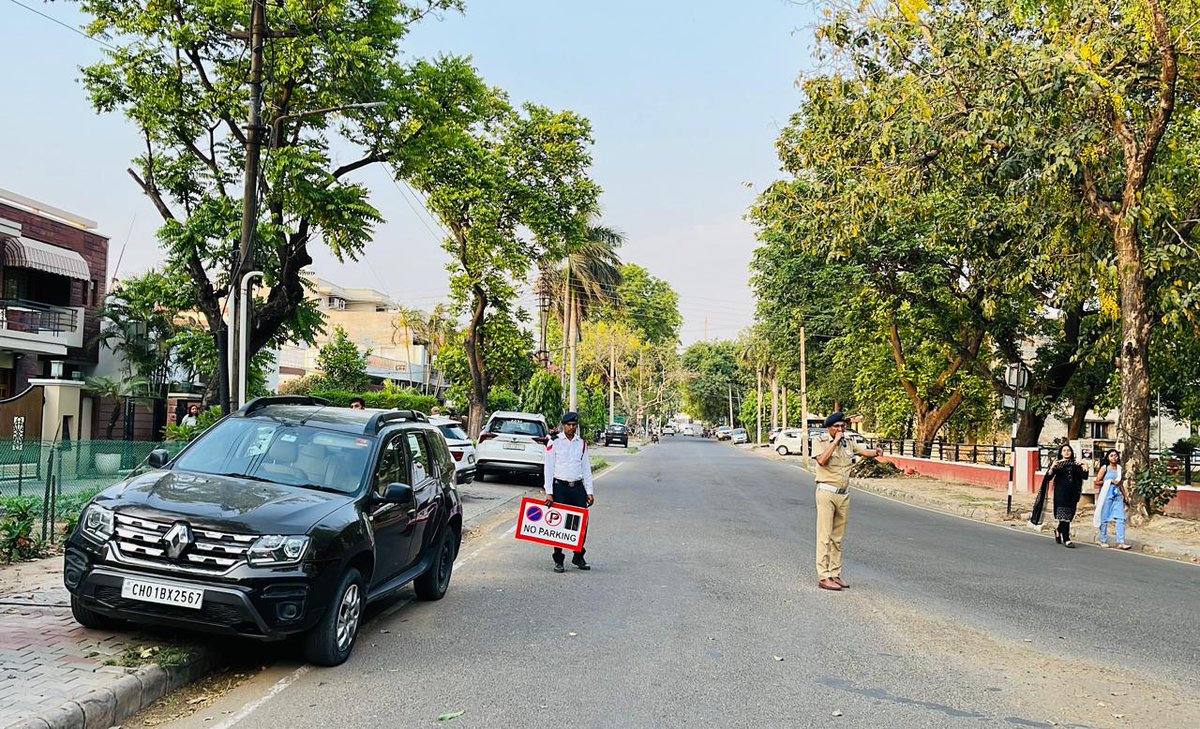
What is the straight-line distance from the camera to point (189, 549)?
242 inches

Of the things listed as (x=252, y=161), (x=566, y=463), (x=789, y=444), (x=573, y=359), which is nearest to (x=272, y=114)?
(x=252, y=161)

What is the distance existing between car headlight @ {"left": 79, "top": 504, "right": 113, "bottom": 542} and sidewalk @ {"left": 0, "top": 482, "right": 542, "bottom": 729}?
0.73 meters

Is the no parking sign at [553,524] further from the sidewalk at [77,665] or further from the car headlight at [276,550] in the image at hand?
the car headlight at [276,550]

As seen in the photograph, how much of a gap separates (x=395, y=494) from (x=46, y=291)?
2514cm

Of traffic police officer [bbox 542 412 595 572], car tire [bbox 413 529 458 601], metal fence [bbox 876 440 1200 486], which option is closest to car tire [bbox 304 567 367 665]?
car tire [bbox 413 529 458 601]

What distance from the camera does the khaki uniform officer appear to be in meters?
10.2

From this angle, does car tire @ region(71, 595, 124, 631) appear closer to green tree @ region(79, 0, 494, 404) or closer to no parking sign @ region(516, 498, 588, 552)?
no parking sign @ region(516, 498, 588, 552)

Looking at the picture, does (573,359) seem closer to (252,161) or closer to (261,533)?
(252,161)

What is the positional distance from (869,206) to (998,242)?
6664 millimetres

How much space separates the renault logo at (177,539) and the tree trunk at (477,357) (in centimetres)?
2813

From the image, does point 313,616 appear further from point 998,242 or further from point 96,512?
point 998,242

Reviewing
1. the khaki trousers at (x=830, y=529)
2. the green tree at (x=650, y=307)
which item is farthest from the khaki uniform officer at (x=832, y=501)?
the green tree at (x=650, y=307)

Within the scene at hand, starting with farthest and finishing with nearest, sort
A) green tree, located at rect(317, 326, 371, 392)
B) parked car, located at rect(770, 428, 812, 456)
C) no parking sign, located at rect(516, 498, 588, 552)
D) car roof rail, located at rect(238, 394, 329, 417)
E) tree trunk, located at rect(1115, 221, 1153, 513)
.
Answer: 1. parked car, located at rect(770, 428, 812, 456)
2. green tree, located at rect(317, 326, 371, 392)
3. tree trunk, located at rect(1115, 221, 1153, 513)
4. no parking sign, located at rect(516, 498, 588, 552)
5. car roof rail, located at rect(238, 394, 329, 417)

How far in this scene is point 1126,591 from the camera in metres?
10.9
